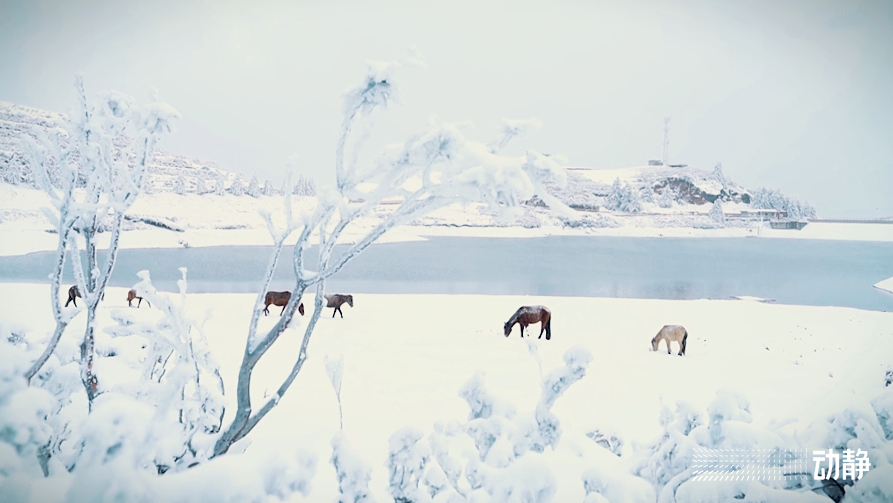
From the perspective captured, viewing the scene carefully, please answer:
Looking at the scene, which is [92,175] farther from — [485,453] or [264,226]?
[485,453]

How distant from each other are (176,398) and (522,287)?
1491 cm

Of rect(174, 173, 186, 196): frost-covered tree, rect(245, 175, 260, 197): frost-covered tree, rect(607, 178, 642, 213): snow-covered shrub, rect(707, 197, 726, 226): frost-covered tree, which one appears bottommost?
rect(174, 173, 186, 196): frost-covered tree

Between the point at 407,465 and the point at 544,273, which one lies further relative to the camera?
the point at 544,273

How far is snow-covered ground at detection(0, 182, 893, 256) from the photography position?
354 cm

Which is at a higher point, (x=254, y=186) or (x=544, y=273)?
(x=254, y=186)

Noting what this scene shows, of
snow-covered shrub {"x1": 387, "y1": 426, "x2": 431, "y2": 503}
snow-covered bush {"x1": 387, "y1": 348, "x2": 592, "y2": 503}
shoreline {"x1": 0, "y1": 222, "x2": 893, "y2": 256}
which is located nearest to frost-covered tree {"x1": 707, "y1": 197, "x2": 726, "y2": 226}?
shoreline {"x1": 0, "y1": 222, "x2": 893, "y2": 256}

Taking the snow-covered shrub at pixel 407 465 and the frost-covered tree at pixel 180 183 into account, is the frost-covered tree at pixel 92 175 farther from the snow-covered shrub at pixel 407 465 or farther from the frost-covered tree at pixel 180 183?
the frost-covered tree at pixel 180 183

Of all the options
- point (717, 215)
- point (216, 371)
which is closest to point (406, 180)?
point (216, 371)

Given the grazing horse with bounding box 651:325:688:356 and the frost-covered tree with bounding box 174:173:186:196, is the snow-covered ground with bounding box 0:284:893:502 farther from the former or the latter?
the frost-covered tree with bounding box 174:173:186:196

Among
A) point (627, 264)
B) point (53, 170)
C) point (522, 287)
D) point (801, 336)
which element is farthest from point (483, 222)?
point (53, 170)

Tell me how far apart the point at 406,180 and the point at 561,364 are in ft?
12.9

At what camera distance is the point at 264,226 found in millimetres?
2639

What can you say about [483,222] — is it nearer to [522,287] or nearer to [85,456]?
[522,287]

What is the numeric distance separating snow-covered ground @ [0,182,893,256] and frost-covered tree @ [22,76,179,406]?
195mm
